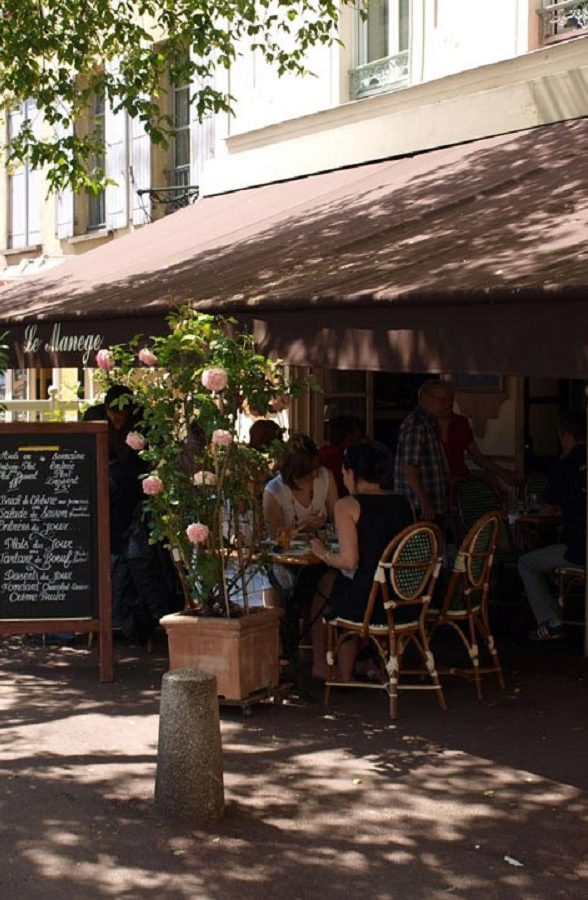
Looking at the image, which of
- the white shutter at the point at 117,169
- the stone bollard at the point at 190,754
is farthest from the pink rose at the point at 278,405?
the white shutter at the point at 117,169

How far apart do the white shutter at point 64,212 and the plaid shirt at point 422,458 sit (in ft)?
35.8

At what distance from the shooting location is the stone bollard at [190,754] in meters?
6.07

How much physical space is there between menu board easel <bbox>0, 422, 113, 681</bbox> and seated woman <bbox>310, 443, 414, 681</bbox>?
4.92ft

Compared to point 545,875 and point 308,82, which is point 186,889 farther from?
point 308,82

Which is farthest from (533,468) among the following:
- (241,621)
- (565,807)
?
→ (565,807)

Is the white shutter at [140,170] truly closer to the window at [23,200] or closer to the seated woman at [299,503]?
the window at [23,200]

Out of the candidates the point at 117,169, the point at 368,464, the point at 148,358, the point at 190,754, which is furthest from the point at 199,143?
the point at 190,754

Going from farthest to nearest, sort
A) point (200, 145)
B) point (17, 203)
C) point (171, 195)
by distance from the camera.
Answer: point (17, 203) < point (171, 195) < point (200, 145)

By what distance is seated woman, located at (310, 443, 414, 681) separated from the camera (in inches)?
315

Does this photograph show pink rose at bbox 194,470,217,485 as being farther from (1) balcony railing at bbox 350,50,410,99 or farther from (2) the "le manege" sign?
(1) balcony railing at bbox 350,50,410,99

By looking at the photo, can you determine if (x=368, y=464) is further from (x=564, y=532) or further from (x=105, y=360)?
(x=564, y=532)

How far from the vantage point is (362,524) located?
8.02 meters

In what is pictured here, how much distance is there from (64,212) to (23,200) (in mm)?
1727

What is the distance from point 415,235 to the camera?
8.53m
